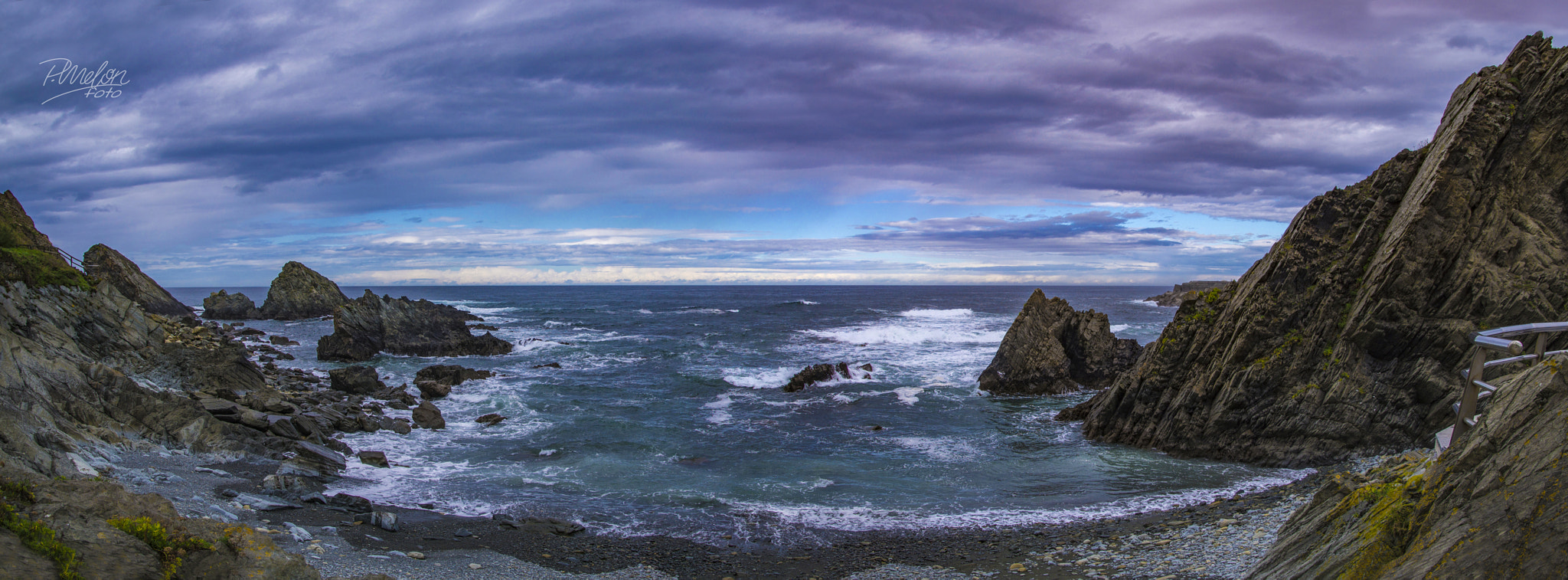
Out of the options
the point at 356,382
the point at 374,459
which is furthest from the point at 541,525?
the point at 356,382

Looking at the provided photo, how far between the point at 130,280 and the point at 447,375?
126 ft

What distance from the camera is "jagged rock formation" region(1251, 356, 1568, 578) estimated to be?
192 inches

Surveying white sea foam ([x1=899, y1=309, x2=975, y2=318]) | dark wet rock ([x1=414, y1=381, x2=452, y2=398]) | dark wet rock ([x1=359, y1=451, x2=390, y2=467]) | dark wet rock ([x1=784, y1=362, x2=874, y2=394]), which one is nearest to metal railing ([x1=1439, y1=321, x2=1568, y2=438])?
dark wet rock ([x1=359, y1=451, x2=390, y2=467])

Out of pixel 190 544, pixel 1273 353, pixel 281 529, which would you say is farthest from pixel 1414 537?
pixel 281 529

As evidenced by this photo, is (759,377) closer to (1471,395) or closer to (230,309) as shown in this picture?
(1471,395)

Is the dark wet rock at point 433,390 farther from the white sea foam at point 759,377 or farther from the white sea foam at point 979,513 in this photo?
the white sea foam at point 979,513

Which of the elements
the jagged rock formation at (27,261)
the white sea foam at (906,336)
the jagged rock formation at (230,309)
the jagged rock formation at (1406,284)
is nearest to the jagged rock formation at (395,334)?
the jagged rock formation at (27,261)

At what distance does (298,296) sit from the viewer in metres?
70.5

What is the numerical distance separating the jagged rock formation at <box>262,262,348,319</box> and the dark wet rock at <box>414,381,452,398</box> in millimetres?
51607

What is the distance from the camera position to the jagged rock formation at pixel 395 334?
131ft

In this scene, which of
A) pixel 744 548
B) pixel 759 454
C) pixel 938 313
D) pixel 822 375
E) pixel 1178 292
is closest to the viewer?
pixel 744 548

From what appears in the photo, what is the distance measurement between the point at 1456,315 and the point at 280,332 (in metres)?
67.5

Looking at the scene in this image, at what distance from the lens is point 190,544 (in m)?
7.34

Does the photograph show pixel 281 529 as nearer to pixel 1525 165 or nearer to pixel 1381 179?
pixel 1381 179
